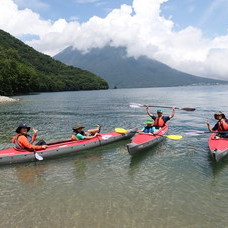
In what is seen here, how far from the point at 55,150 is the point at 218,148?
28.6 feet

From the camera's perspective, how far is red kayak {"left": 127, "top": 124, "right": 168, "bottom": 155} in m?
13.8

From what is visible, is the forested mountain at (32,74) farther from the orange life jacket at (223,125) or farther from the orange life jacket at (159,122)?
the orange life jacket at (223,125)

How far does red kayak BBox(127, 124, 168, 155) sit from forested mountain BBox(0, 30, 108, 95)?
64.5 metres

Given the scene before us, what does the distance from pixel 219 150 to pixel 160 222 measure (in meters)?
6.21

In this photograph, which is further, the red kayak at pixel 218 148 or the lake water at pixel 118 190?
the red kayak at pixel 218 148

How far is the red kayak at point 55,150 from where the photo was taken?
13.0 meters

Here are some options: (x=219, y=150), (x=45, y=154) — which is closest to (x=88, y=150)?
(x=45, y=154)

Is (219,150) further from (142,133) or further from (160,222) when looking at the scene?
(160,222)

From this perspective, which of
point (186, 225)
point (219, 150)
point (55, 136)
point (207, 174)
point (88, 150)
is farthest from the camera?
point (55, 136)

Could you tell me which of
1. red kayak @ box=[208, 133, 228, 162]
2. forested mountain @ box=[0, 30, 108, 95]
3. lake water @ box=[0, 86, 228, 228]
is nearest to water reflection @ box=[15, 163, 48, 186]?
lake water @ box=[0, 86, 228, 228]

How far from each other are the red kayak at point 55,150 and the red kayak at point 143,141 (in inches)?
85.6

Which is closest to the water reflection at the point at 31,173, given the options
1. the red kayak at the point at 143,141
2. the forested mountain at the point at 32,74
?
the red kayak at the point at 143,141

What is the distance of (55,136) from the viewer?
19.9m

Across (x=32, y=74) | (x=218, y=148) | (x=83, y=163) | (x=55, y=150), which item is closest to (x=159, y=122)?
(x=218, y=148)
